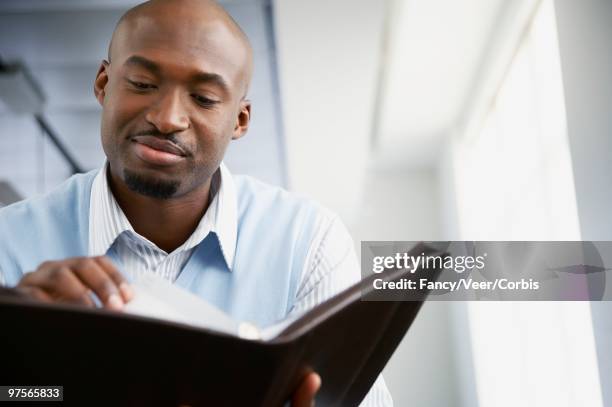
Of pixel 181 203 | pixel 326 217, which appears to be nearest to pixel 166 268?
pixel 181 203

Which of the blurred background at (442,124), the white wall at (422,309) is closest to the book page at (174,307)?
the blurred background at (442,124)

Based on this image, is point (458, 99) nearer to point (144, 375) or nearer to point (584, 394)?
point (584, 394)

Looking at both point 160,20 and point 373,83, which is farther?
point 373,83

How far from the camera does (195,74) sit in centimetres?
98

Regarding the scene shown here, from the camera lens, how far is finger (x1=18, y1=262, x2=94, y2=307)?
2.06 ft

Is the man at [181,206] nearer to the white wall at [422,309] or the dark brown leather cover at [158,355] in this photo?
the dark brown leather cover at [158,355]

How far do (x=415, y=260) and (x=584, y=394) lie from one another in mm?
2061

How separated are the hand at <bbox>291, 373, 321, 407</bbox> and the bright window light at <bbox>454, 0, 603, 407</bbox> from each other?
70.0 inches

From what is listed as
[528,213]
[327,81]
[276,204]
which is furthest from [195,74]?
[327,81]

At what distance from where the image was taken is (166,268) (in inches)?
41.2

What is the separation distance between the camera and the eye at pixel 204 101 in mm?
995

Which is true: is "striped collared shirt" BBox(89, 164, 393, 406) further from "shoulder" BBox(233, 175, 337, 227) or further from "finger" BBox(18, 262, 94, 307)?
"finger" BBox(18, 262, 94, 307)

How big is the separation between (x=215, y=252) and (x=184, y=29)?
14.2 inches

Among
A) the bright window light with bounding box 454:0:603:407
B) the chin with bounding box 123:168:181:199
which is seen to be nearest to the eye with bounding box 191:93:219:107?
the chin with bounding box 123:168:181:199
